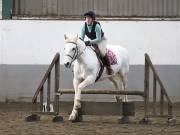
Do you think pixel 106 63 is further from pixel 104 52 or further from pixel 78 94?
pixel 78 94

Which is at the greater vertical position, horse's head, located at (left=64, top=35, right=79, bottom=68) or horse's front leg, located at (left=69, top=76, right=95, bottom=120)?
horse's head, located at (left=64, top=35, right=79, bottom=68)

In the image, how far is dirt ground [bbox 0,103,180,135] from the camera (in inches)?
474

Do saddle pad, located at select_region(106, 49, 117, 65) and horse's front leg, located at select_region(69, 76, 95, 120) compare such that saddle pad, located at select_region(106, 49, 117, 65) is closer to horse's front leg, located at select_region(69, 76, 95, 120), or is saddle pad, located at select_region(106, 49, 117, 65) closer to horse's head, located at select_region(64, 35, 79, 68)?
horse's front leg, located at select_region(69, 76, 95, 120)

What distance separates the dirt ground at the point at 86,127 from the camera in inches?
474

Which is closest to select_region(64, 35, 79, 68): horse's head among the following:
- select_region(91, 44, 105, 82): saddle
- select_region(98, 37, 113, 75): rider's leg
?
select_region(91, 44, 105, 82): saddle

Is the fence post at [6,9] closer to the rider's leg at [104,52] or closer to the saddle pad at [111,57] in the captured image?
the saddle pad at [111,57]

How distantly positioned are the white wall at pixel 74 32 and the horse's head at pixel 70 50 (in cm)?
546

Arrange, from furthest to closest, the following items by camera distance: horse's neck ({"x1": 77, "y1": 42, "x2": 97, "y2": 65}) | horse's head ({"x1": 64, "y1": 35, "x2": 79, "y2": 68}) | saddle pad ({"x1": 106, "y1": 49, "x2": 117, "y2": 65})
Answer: saddle pad ({"x1": 106, "y1": 49, "x2": 117, "y2": 65}), horse's neck ({"x1": 77, "y1": 42, "x2": 97, "y2": 65}), horse's head ({"x1": 64, "y1": 35, "x2": 79, "y2": 68})

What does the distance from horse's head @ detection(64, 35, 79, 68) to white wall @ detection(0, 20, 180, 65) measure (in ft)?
17.9

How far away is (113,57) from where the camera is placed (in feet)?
47.9

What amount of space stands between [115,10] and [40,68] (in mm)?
2637

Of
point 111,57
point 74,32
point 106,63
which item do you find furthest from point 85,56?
point 74,32

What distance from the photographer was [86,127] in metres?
12.8

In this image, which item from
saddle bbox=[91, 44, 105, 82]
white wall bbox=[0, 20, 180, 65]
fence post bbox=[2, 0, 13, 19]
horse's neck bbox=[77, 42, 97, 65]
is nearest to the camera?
horse's neck bbox=[77, 42, 97, 65]
